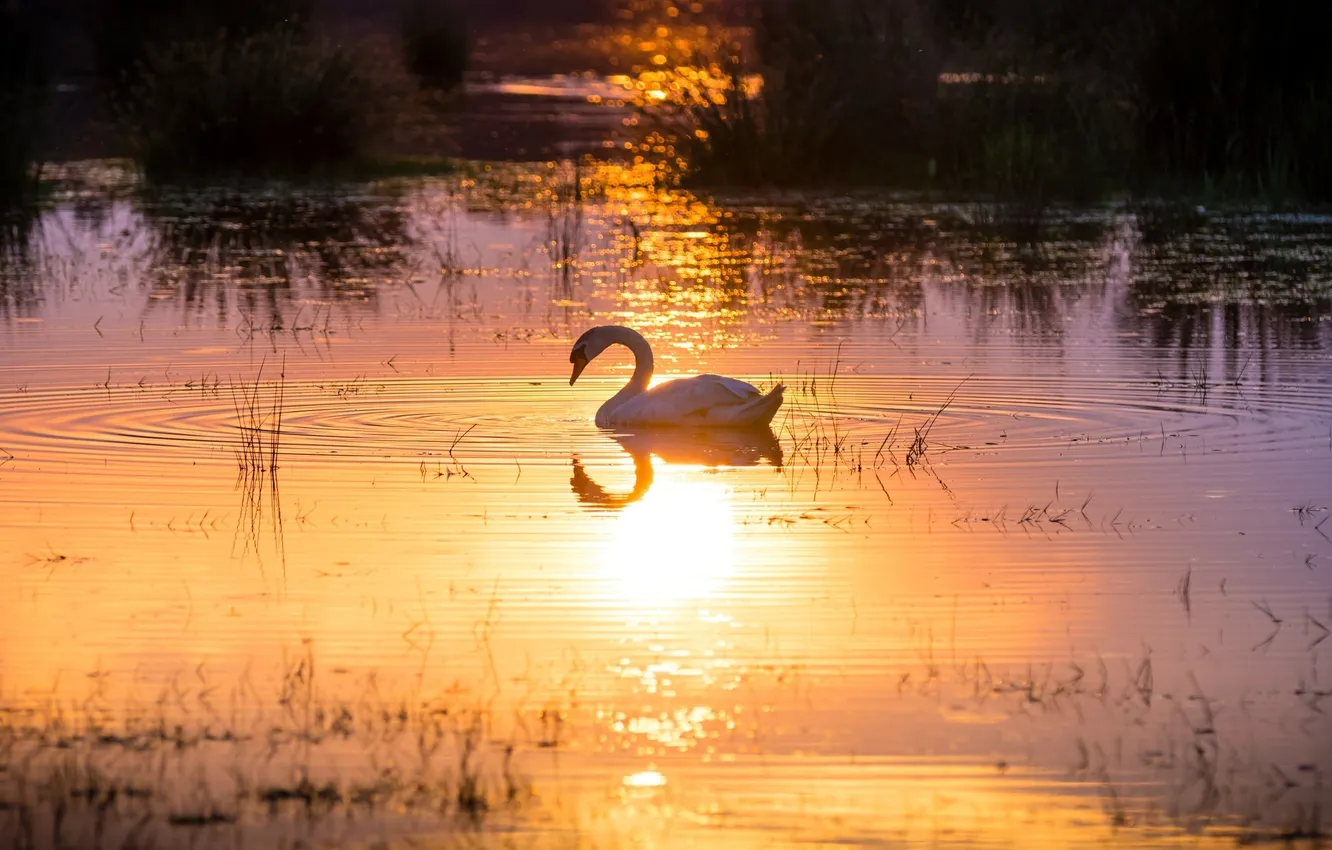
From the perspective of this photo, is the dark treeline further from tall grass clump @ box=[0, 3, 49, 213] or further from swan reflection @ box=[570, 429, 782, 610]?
swan reflection @ box=[570, 429, 782, 610]

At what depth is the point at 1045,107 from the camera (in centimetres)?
2741

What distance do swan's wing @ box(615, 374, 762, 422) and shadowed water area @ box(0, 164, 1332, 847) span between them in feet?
0.71

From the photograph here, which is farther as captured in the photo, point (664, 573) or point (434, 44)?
point (434, 44)

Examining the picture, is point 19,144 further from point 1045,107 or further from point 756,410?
point 756,410

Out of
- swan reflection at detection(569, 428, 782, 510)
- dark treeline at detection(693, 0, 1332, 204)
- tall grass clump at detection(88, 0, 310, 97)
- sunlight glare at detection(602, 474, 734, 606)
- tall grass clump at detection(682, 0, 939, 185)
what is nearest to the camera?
sunlight glare at detection(602, 474, 734, 606)

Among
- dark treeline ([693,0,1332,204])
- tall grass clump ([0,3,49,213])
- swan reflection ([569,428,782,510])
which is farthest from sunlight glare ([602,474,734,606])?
tall grass clump ([0,3,49,213])

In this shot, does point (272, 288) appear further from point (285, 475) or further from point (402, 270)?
point (285, 475)

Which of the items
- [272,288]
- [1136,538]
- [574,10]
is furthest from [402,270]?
[574,10]

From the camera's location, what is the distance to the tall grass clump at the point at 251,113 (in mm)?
28656

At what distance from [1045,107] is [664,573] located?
66.8 feet

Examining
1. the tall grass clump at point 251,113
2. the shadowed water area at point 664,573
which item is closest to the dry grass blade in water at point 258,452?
the shadowed water area at point 664,573

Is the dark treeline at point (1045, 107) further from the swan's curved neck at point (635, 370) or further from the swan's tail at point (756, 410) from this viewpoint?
the swan's tail at point (756, 410)

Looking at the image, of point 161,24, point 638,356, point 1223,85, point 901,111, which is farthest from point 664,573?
point 161,24

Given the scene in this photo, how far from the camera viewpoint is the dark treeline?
24969mm
